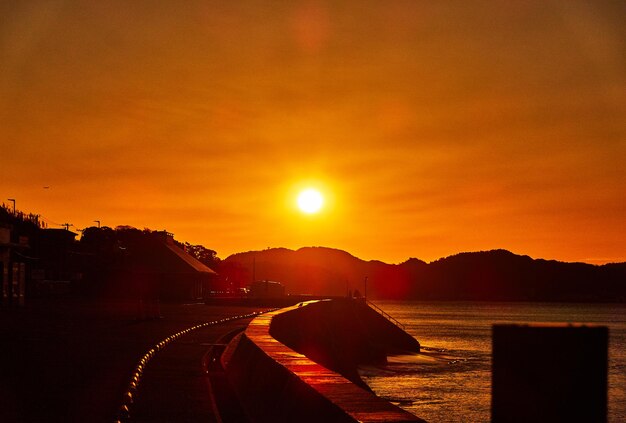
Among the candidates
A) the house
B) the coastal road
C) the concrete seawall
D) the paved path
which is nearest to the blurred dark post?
the concrete seawall

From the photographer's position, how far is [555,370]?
3.68 metres

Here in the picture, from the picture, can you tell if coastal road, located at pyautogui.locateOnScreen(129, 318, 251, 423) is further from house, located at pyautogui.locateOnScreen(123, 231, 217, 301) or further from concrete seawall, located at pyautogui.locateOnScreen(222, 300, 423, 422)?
house, located at pyautogui.locateOnScreen(123, 231, 217, 301)

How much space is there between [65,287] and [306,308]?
6365 centimetres

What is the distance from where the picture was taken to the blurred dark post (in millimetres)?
3646

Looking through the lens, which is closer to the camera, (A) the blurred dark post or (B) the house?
(A) the blurred dark post

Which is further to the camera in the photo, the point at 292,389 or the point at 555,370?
the point at 292,389

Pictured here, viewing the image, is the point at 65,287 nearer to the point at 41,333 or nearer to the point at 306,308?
the point at 306,308

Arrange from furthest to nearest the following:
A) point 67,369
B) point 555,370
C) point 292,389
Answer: point 67,369
point 292,389
point 555,370

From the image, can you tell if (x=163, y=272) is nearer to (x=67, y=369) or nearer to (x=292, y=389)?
(x=67, y=369)

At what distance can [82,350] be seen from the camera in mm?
24219

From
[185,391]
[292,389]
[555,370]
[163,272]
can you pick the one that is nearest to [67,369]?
[185,391]

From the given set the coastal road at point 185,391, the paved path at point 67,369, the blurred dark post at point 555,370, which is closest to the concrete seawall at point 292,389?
the coastal road at point 185,391

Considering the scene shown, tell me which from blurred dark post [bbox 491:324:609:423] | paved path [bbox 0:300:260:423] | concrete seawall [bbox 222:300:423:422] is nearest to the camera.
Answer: blurred dark post [bbox 491:324:609:423]

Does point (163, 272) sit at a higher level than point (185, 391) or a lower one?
higher
